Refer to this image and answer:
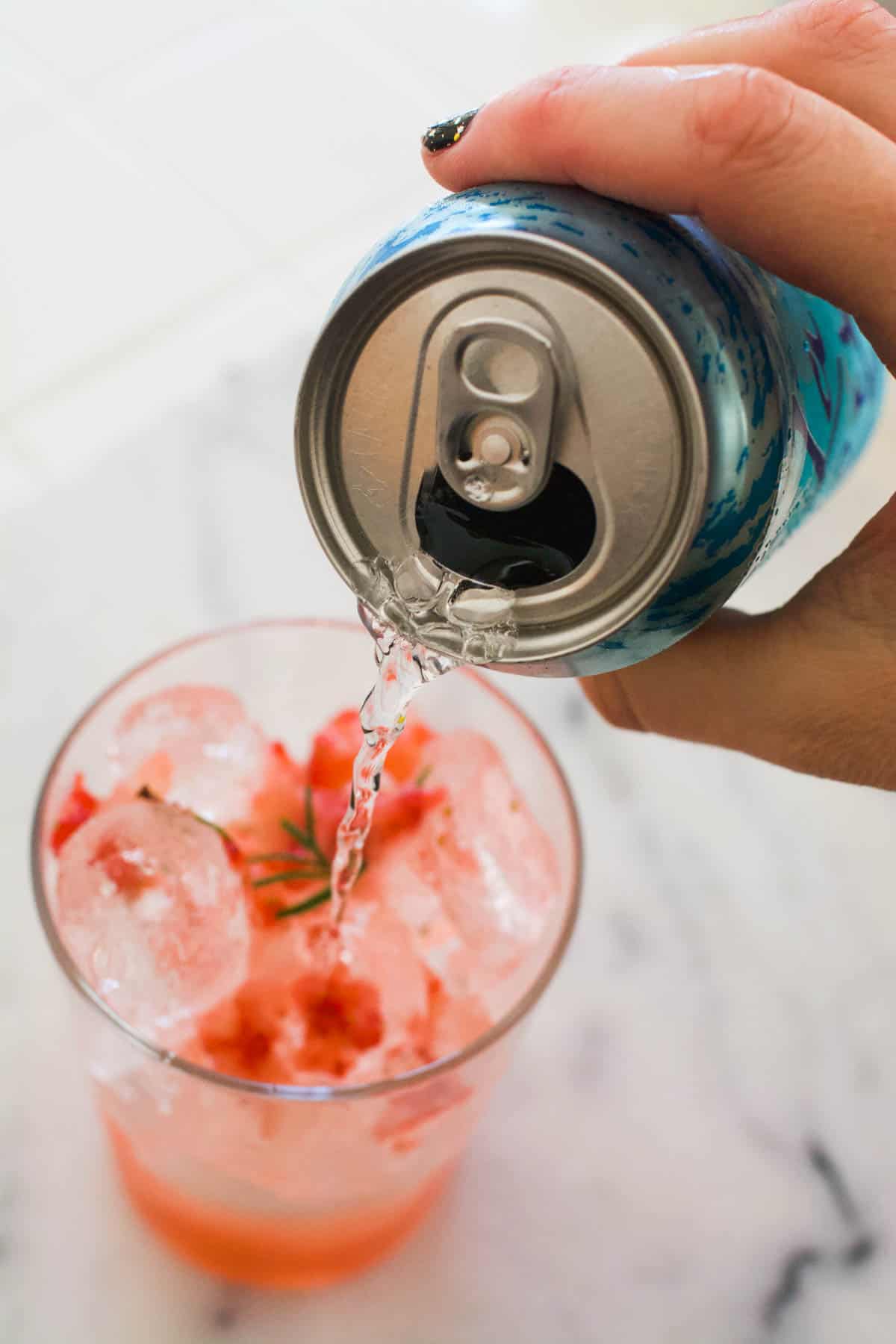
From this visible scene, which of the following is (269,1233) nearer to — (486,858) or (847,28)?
(486,858)

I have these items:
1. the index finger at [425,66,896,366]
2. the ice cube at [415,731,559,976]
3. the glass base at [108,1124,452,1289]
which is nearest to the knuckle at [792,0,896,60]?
the index finger at [425,66,896,366]

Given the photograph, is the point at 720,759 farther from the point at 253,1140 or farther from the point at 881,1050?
the point at 253,1140

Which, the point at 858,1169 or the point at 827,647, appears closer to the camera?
the point at 827,647

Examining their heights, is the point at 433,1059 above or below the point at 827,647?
below

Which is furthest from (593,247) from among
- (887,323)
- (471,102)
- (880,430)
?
(471,102)

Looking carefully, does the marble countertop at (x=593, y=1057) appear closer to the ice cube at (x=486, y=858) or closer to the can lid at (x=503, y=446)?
the ice cube at (x=486, y=858)

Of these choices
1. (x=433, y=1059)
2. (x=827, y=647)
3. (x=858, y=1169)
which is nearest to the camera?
(x=827, y=647)

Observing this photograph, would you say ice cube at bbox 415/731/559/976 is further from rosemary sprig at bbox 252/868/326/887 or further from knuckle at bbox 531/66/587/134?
knuckle at bbox 531/66/587/134

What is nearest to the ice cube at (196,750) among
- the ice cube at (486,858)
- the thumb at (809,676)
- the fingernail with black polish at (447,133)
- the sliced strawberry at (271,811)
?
the sliced strawberry at (271,811)
